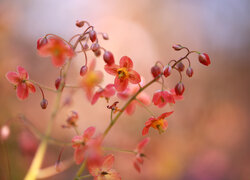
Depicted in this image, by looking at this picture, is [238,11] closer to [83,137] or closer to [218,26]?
[218,26]

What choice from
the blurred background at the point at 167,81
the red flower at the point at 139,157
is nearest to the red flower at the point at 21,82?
the red flower at the point at 139,157

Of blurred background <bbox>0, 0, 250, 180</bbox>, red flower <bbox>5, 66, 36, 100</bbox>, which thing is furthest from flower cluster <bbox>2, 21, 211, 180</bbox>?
blurred background <bbox>0, 0, 250, 180</bbox>

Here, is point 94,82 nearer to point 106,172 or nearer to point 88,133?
point 88,133

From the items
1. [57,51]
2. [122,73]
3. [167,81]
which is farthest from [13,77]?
[167,81]

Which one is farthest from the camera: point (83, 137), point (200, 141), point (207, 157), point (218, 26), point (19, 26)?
point (218, 26)

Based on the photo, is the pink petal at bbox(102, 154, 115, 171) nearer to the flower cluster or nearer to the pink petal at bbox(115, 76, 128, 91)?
the flower cluster

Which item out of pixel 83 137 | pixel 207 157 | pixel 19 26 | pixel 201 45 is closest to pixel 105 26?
pixel 19 26

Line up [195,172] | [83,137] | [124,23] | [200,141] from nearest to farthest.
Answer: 1. [83,137]
2. [195,172]
3. [200,141]
4. [124,23]
